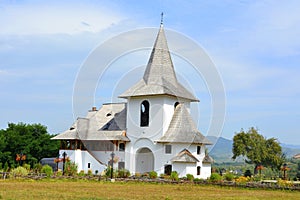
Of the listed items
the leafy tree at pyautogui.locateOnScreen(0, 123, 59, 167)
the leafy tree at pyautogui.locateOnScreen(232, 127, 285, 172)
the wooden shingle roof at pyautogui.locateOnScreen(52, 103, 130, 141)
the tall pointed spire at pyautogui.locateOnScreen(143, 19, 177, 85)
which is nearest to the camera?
Answer: the tall pointed spire at pyautogui.locateOnScreen(143, 19, 177, 85)

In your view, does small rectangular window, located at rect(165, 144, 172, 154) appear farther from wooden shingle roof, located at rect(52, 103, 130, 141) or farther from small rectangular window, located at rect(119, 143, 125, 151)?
small rectangular window, located at rect(119, 143, 125, 151)

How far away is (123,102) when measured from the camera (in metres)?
47.5

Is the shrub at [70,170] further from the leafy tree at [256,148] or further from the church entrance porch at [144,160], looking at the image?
the leafy tree at [256,148]

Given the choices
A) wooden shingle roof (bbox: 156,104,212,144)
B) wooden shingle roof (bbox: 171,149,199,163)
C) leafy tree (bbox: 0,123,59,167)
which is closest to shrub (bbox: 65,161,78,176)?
wooden shingle roof (bbox: 156,104,212,144)

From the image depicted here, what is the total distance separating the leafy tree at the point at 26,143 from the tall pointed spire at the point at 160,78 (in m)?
13.4

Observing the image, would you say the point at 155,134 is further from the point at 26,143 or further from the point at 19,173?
the point at 26,143

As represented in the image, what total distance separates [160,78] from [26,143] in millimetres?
17659

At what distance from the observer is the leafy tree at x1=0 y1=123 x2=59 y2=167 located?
46938mm

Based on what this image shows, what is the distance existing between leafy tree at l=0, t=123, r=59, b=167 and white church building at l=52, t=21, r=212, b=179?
6261 mm

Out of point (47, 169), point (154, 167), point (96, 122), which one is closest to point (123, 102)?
point (96, 122)

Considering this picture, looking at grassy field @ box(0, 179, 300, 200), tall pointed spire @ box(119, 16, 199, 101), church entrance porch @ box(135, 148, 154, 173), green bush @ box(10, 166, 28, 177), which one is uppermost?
tall pointed spire @ box(119, 16, 199, 101)

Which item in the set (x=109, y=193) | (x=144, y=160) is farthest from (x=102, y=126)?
(x=109, y=193)

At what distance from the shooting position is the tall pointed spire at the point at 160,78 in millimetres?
40812

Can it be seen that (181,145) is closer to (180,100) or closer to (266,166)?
(180,100)
